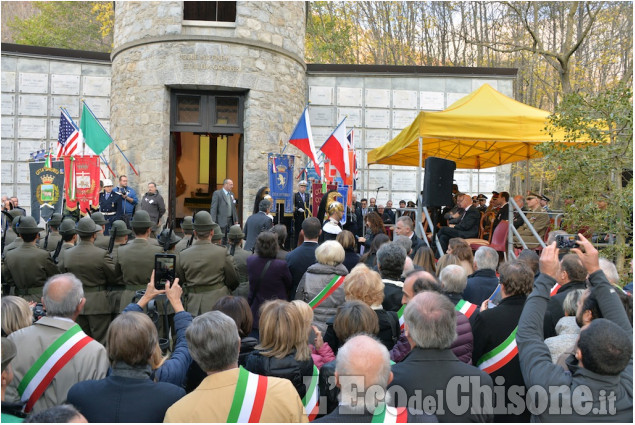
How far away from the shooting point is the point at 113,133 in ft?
51.0

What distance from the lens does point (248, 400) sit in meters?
2.80

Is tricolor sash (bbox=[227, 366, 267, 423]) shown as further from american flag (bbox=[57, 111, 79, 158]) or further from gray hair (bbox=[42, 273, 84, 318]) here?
american flag (bbox=[57, 111, 79, 158])

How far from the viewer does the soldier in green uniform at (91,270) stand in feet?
20.2

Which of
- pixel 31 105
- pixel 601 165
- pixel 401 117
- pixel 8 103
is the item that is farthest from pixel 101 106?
pixel 601 165

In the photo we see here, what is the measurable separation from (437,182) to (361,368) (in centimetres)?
729

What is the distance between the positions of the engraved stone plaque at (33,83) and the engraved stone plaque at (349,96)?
856 centimetres

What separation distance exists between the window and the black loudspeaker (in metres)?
8.60

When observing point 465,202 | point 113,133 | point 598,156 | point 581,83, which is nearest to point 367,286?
point 598,156

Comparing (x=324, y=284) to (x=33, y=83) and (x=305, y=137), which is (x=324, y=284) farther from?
(x=33, y=83)

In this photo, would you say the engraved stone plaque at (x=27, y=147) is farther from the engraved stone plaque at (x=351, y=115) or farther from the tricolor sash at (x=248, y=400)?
the tricolor sash at (x=248, y=400)

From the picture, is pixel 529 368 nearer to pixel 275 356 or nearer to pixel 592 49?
pixel 275 356

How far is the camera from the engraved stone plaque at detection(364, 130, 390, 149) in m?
18.7

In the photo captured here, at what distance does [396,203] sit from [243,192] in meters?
5.86

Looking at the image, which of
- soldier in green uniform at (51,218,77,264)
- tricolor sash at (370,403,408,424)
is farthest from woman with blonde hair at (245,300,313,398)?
soldier in green uniform at (51,218,77,264)
